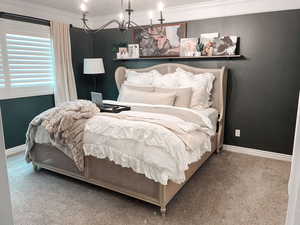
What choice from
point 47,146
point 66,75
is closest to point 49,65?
point 66,75

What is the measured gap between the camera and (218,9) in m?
3.57

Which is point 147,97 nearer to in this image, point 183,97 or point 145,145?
point 183,97

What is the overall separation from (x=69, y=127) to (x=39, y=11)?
100 inches

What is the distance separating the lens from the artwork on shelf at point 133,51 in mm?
4379

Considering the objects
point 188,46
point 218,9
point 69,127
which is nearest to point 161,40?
point 188,46

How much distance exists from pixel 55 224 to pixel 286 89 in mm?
3338

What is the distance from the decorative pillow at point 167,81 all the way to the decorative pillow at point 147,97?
1.10ft

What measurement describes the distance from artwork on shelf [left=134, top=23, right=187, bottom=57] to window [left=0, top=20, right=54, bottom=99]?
1673 millimetres

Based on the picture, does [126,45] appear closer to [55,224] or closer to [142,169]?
[142,169]

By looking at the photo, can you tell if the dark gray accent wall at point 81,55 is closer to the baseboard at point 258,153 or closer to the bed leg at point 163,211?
the baseboard at point 258,153

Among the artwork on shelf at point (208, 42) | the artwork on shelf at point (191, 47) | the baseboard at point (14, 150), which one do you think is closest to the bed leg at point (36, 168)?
the baseboard at point (14, 150)

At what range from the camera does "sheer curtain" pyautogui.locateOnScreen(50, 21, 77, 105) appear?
13.3 ft

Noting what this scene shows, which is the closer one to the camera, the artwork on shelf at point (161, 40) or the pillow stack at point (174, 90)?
the pillow stack at point (174, 90)

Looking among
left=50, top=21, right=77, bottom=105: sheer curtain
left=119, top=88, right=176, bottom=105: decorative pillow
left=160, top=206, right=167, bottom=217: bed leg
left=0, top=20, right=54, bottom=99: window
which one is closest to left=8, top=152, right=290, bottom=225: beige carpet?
left=160, top=206, right=167, bottom=217: bed leg
